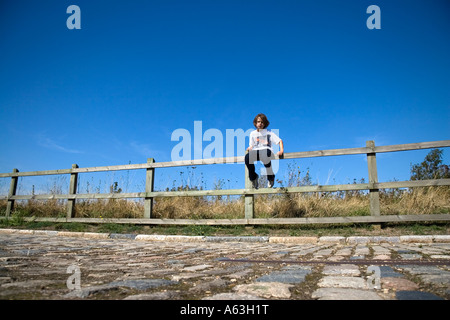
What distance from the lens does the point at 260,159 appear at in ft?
21.5

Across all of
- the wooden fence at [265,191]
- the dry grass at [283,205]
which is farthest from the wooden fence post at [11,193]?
the wooden fence at [265,191]

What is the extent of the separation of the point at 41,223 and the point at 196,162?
15.9 feet

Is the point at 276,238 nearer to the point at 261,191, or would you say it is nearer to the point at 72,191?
the point at 261,191

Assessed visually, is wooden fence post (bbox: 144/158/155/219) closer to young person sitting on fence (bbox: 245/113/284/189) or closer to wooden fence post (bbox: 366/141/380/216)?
young person sitting on fence (bbox: 245/113/284/189)

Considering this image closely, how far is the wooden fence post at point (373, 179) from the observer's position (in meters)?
5.98

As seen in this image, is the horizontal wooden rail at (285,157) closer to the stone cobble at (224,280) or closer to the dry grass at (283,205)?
the dry grass at (283,205)

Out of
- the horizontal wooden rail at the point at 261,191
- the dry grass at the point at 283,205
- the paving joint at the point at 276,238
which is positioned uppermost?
the horizontal wooden rail at the point at 261,191

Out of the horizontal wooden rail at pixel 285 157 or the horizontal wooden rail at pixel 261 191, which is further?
the horizontal wooden rail at pixel 285 157

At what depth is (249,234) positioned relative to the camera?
6398 mm

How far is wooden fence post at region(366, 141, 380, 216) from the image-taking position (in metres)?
5.98

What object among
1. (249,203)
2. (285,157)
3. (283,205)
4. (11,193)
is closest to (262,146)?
(285,157)

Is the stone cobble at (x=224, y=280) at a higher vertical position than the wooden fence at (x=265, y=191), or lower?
lower
